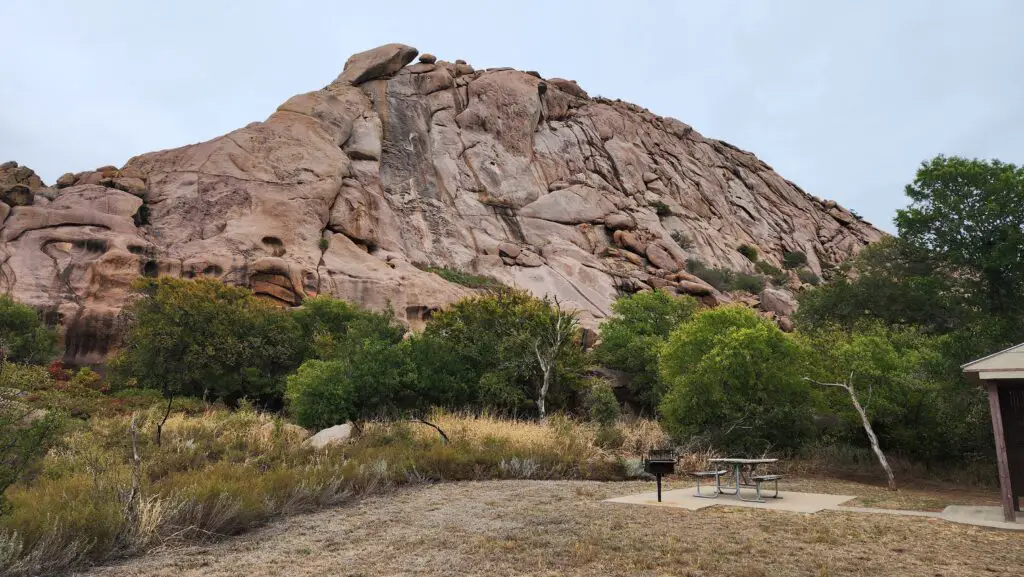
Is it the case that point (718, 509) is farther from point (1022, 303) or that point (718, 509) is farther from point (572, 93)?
point (572, 93)

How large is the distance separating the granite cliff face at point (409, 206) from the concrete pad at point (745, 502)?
28.3 metres

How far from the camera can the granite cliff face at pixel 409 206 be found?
3497 cm

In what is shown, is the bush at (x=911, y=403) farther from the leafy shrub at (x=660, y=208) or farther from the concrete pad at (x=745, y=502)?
the leafy shrub at (x=660, y=208)

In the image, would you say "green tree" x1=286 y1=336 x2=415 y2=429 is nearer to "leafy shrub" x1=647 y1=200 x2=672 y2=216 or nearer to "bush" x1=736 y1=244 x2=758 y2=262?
"leafy shrub" x1=647 y1=200 x2=672 y2=216

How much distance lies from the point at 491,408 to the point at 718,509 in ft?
39.4

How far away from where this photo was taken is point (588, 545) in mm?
6340

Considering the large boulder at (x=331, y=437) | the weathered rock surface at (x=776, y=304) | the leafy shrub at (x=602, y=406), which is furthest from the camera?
the weathered rock surface at (x=776, y=304)

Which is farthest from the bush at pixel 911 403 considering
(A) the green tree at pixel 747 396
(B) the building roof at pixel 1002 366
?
(B) the building roof at pixel 1002 366

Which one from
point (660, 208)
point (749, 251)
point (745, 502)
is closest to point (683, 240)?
point (660, 208)

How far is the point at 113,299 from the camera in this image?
3197cm

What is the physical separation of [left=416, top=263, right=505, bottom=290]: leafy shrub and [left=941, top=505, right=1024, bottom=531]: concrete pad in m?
34.0

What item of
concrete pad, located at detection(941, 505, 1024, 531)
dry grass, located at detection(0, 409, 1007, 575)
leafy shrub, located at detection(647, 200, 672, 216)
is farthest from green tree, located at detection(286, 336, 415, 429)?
leafy shrub, located at detection(647, 200, 672, 216)

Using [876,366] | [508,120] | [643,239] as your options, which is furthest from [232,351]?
[508,120]

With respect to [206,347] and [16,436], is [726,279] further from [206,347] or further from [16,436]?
[16,436]
